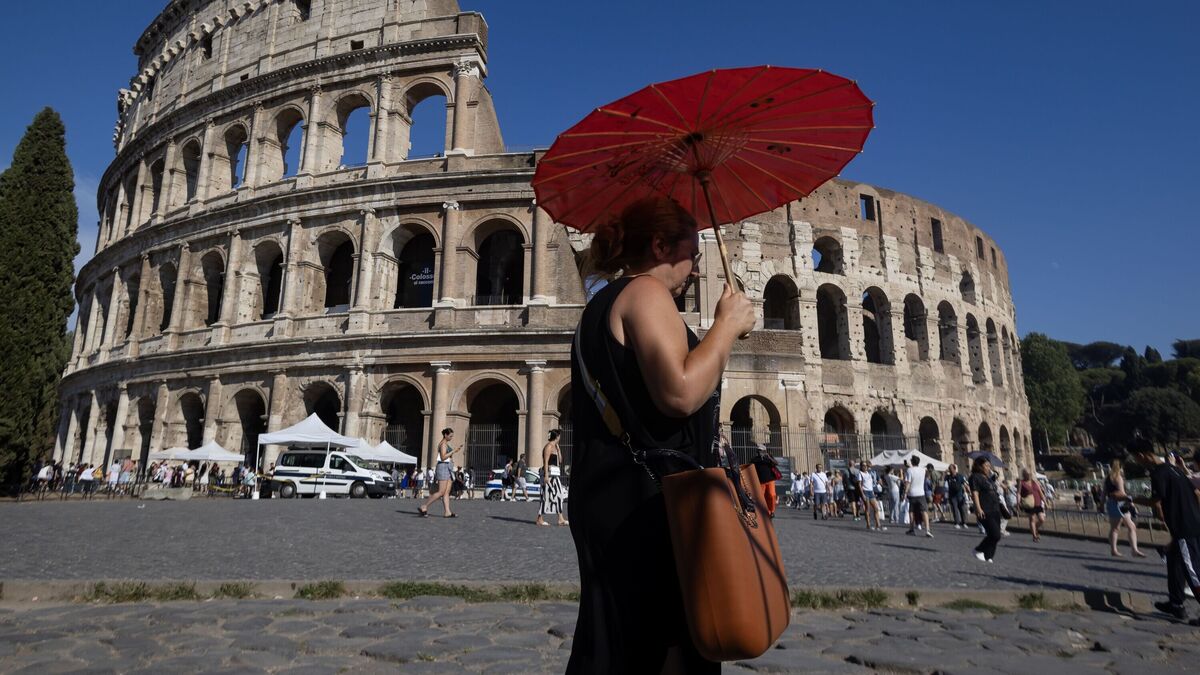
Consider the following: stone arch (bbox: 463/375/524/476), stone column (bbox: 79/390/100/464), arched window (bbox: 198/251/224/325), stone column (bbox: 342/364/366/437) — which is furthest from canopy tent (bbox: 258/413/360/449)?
stone column (bbox: 79/390/100/464)

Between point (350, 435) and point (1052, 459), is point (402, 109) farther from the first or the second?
point (1052, 459)

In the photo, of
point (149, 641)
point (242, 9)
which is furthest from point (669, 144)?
point (242, 9)

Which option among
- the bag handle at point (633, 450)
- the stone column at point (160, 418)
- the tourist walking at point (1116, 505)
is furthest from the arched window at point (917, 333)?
the bag handle at point (633, 450)

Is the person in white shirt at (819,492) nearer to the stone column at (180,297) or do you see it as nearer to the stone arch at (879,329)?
the stone arch at (879,329)

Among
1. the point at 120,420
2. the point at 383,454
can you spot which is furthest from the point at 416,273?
the point at 120,420

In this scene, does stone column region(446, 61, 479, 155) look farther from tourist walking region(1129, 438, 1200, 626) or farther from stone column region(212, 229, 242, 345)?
tourist walking region(1129, 438, 1200, 626)

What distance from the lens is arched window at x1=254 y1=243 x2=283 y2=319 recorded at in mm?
21203

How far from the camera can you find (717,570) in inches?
43.3

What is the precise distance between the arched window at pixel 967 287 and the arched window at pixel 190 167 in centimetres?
3036

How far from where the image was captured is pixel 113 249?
25.6m

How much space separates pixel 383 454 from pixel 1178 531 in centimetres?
1625

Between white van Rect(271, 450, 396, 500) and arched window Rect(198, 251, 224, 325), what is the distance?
7620mm

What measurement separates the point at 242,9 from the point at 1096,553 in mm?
29184

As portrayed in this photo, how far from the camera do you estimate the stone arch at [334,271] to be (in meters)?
20.4
